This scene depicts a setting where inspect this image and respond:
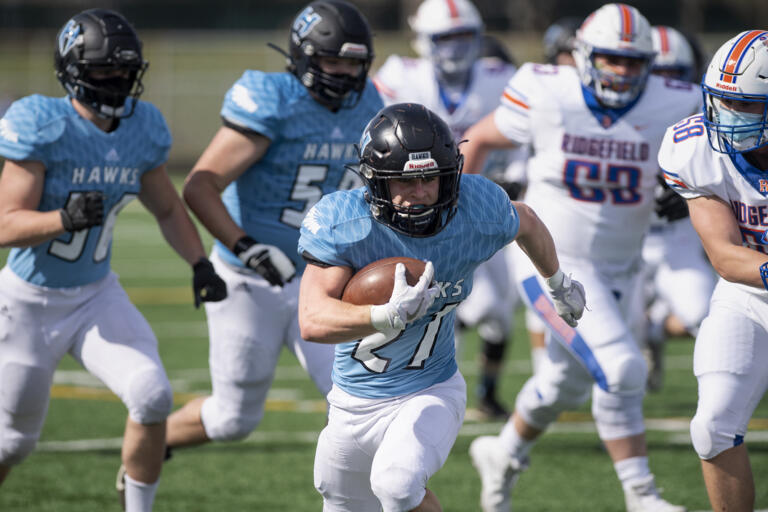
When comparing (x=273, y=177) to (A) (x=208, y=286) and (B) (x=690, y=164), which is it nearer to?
(A) (x=208, y=286)

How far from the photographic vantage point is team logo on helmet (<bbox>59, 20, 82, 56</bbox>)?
14.1 feet

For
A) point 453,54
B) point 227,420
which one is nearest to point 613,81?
point 227,420

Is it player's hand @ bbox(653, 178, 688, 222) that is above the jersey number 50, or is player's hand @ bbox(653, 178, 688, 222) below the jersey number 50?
below

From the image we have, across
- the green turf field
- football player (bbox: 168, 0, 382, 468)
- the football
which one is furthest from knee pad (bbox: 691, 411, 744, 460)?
football player (bbox: 168, 0, 382, 468)

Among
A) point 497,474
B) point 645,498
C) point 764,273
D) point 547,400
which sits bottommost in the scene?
point 497,474

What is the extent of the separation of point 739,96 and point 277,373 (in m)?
4.90

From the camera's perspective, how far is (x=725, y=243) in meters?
3.70

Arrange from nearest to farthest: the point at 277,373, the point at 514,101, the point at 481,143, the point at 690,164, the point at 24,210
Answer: the point at 690,164 < the point at 24,210 < the point at 514,101 < the point at 481,143 < the point at 277,373

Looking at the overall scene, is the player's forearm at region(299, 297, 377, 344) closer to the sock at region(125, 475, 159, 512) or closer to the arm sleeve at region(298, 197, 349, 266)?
the arm sleeve at region(298, 197, 349, 266)

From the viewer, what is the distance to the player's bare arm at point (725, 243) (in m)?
3.62

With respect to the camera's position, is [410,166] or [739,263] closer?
[410,166]

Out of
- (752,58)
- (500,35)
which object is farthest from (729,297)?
(500,35)

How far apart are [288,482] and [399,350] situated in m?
2.03

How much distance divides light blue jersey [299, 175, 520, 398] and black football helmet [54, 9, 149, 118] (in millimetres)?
1223
